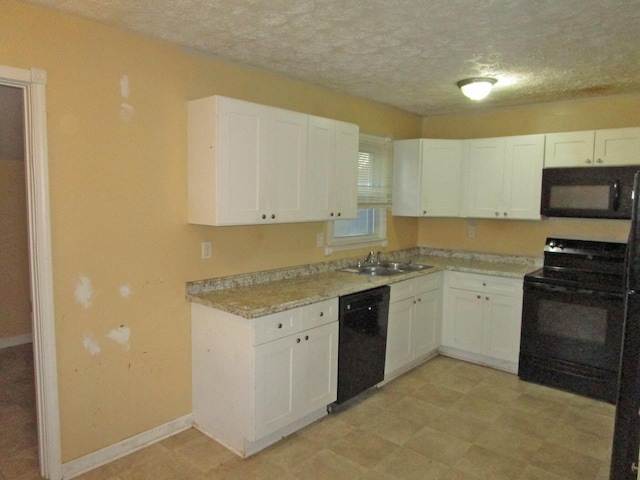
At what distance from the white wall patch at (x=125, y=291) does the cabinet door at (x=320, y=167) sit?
1273 mm

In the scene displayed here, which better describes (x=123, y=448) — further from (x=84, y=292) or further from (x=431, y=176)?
(x=431, y=176)

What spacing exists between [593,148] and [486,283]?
1434mm

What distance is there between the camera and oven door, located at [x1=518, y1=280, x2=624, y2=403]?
343 cm

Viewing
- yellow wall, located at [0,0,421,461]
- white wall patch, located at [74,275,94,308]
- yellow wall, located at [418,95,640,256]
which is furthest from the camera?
yellow wall, located at [418,95,640,256]

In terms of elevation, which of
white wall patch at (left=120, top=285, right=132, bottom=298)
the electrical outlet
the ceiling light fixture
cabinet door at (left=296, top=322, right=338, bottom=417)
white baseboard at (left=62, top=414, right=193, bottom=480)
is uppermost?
the ceiling light fixture

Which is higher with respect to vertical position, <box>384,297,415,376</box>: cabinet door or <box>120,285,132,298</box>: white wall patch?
<box>120,285,132,298</box>: white wall patch

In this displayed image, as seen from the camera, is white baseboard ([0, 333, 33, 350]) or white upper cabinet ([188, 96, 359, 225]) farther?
white baseboard ([0, 333, 33, 350])

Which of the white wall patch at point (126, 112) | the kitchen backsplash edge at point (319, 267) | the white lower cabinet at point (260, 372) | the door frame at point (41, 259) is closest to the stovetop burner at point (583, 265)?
the kitchen backsplash edge at point (319, 267)

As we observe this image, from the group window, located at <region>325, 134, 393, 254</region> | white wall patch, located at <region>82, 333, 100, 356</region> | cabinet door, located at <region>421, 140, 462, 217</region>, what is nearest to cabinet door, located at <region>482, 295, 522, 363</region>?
cabinet door, located at <region>421, 140, 462, 217</region>

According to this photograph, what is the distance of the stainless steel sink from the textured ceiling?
63.4 inches

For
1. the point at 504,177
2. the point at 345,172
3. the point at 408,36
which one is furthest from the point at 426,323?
the point at 408,36

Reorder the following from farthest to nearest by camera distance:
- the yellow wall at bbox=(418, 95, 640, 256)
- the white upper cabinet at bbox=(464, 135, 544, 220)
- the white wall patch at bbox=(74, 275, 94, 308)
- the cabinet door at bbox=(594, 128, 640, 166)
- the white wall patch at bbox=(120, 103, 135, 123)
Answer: the white upper cabinet at bbox=(464, 135, 544, 220) → the yellow wall at bbox=(418, 95, 640, 256) → the cabinet door at bbox=(594, 128, 640, 166) → the white wall patch at bbox=(120, 103, 135, 123) → the white wall patch at bbox=(74, 275, 94, 308)

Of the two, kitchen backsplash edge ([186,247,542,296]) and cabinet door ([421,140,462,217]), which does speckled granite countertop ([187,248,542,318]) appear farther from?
cabinet door ([421,140,462,217])

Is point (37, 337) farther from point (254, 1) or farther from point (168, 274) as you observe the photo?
point (254, 1)
